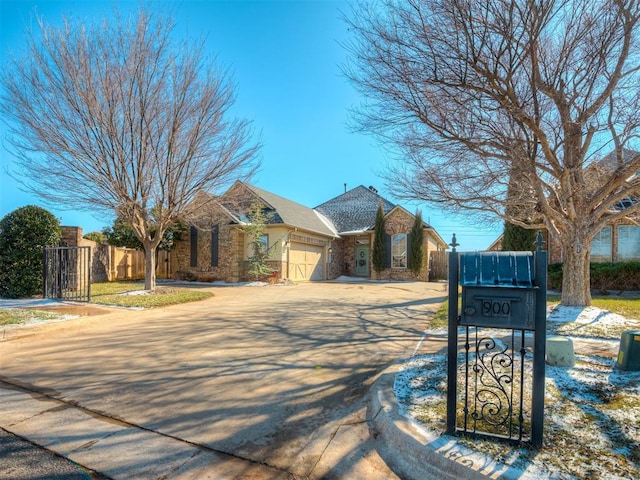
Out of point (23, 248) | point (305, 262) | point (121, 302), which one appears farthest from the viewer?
point (305, 262)

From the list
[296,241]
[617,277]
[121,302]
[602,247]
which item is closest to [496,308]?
[121,302]

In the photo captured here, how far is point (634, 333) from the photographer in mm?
4281

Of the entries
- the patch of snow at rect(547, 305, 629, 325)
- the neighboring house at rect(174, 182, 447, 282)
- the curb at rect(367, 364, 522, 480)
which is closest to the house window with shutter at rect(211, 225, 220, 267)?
the neighboring house at rect(174, 182, 447, 282)

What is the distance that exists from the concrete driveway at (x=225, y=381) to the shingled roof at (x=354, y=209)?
17700mm

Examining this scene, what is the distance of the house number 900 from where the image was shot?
107 inches

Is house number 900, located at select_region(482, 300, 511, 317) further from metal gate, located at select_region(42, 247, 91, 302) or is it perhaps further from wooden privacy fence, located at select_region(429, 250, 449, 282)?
wooden privacy fence, located at select_region(429, 250, 449, 282)

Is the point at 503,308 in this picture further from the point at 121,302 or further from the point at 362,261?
the point at 362,261

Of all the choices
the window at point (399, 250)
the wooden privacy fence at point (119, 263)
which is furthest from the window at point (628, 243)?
the wooden privacy fence at point (119, 263)

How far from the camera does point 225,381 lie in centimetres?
417

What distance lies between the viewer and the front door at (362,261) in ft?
82.2

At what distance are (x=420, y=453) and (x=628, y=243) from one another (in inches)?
716

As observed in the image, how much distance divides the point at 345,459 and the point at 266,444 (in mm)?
639

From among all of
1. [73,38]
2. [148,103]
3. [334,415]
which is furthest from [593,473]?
[73,38]

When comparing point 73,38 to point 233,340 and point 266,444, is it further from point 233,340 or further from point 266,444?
point 266,444
